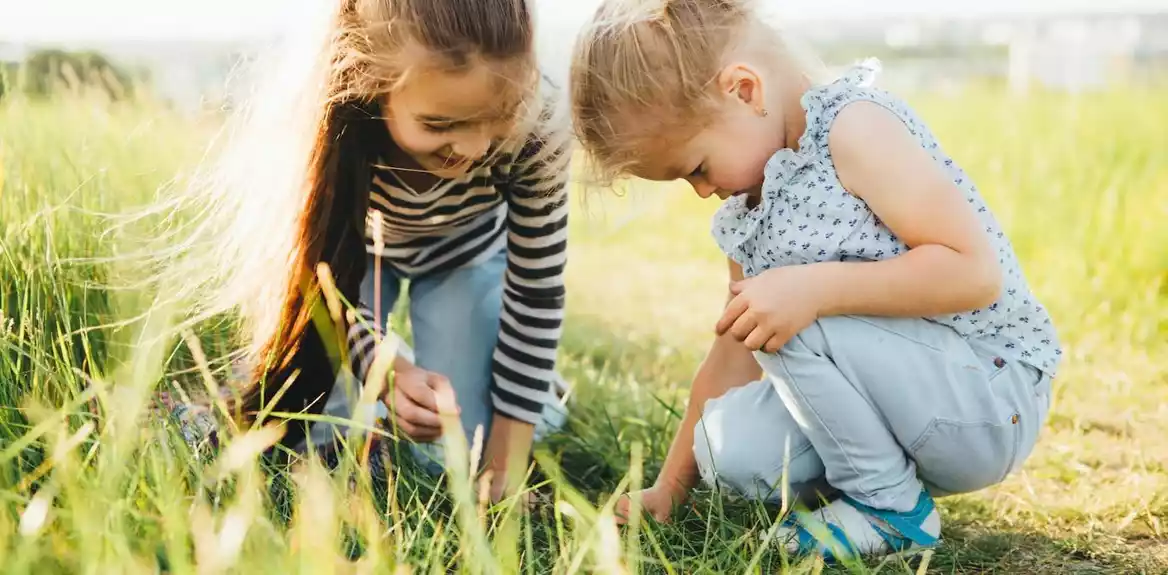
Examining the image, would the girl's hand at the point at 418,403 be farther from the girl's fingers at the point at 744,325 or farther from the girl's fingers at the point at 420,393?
the girl's fingers at the point at 744,325

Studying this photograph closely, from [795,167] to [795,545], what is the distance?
0.52 metres

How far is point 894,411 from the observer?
1.56 m

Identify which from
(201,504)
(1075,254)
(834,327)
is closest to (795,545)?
(834,327)

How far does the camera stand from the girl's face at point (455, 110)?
62.0 inches

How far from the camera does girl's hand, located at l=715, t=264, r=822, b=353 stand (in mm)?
1490

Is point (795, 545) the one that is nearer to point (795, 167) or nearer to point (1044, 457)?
point (795, 167)

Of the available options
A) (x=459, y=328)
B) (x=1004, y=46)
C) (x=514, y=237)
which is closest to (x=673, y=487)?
(x=514, y=237)

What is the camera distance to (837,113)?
1534mm

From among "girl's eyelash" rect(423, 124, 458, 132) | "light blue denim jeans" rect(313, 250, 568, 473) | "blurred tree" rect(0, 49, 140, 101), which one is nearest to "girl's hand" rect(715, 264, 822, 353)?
"girl's eyelash" rect(423, 124, 458, 132)

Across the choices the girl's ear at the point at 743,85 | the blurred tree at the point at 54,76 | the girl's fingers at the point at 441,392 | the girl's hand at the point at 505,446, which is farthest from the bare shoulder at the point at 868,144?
the blurred tree at the point at 54,76

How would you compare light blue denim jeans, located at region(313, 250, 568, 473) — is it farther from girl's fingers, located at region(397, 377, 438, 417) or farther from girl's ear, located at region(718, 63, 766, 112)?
girl's ear, located at region(718, 63, 766, 112)

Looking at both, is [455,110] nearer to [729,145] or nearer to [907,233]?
[729,145]

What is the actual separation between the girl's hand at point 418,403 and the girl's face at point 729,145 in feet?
1.50

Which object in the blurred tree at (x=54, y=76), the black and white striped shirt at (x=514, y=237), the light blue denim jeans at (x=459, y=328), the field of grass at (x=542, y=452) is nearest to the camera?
the field of grass at (x=542, y=452)
